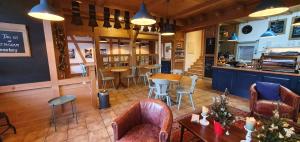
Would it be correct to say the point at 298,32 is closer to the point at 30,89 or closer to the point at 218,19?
the point at 218,19

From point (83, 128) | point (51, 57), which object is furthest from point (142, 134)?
point (51, 57)

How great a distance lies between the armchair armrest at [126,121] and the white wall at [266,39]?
791cm

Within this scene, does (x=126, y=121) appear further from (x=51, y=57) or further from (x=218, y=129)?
(x=51, y=57)

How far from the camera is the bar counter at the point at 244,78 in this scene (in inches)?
122

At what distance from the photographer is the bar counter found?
3.09m

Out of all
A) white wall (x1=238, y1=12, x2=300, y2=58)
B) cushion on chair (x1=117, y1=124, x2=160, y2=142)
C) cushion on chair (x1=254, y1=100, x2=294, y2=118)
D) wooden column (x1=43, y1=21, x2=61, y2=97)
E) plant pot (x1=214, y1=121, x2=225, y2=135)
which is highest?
white wall (x1=238, y1=12, x2=300, y2=58)

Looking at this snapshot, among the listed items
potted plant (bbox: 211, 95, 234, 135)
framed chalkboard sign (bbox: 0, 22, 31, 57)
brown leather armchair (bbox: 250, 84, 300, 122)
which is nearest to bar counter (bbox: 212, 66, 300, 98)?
brown leather armchair (bbox: 250, 84, 300, 122)

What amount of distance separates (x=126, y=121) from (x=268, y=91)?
119 inches

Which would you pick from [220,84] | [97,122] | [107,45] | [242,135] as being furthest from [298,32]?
[107,45]

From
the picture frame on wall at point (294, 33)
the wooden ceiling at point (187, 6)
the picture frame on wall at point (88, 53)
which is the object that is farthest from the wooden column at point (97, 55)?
the picture frame on wall at point (294, 33)

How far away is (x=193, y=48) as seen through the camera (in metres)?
8.05

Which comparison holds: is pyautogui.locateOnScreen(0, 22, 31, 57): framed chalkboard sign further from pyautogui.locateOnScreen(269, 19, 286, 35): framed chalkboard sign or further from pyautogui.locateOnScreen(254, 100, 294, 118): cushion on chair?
pyautogui.locateOnScreen(269, 19, 286, 35): framed chalkboard sign

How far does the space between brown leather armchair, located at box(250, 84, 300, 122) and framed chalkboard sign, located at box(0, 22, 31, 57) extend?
14.9 ft

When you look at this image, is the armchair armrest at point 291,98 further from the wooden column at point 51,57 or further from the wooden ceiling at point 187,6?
the wooden column at point 51,57
